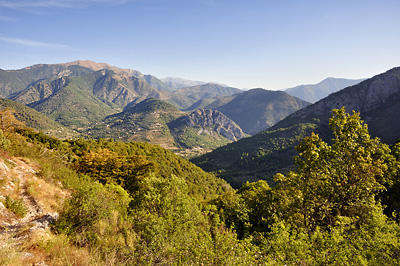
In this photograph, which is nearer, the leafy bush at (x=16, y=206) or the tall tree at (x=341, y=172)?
the tall tree at (x=341, y=172)

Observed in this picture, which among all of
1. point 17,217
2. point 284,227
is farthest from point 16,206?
point 284,227

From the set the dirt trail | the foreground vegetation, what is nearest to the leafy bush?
the dirt trail

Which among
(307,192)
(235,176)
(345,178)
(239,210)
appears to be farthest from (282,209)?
(235,176)

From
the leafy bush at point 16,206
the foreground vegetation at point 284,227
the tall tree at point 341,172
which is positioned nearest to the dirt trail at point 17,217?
the leafy bush at point 16,206

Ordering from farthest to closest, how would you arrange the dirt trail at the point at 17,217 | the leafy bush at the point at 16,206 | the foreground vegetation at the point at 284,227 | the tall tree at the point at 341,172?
the leafy bush at the point at 16,206
the tall tree at the point at 341,172
the foreground vegetation at the point at 284,227
the dirt trail at the point at 17,217

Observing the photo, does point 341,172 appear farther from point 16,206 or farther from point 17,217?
point 16,206

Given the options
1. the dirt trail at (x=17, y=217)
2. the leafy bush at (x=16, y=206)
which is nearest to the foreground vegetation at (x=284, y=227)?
the dirt trail at (x=17, y=217)

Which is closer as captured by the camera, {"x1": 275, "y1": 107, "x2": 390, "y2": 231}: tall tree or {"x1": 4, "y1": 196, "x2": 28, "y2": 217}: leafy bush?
{"x1": 275, "y1": 107, "x2": 390, "y2": 231}: tall tree

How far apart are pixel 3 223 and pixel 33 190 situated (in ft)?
15.1

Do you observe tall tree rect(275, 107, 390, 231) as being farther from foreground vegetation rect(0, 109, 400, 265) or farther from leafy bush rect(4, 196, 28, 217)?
leafy bush rect(4, 196, 28, 217)

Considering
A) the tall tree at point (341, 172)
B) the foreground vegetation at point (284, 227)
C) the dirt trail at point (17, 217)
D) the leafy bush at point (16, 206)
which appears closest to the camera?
the dirt trail at point (17, 217)

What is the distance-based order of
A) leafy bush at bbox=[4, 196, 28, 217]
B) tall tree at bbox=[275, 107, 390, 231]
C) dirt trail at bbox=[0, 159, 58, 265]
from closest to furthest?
dirt trail at bbox=[0, 159, 58, 265] → tall tree at bbox=[275, 107, 390, 231] → leafy bush at bbox=[4, 196, 28, 217]

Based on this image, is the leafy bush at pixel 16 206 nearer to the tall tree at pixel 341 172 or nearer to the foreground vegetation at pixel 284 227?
the foreground vegetation at pixel 284 227

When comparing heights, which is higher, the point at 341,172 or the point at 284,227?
the point at 341,172
